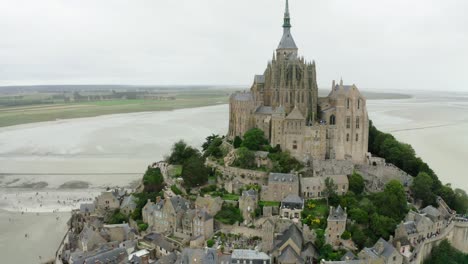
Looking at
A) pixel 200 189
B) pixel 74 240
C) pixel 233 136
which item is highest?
pixel 233 136

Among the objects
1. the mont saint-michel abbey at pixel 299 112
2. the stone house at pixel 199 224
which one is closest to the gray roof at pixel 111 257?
the stone house at pixel 199 224

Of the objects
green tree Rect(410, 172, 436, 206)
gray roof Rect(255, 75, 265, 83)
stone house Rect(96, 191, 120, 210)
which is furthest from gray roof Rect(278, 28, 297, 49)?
stone house Rect(96, 191, 120, 210)

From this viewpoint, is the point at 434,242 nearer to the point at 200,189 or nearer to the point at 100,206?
the point at 200,189

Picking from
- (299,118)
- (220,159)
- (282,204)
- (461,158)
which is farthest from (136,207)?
(461,158)

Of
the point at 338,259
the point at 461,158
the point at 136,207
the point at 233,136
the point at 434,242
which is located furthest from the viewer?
the point at 461,158

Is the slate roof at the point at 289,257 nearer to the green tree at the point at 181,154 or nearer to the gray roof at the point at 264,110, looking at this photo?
the gray roof at the point at 264,110

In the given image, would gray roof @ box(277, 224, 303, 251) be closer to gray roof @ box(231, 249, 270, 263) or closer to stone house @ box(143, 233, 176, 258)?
gray roof @ box(231, 249, 270, 263)
